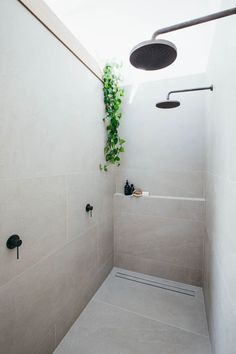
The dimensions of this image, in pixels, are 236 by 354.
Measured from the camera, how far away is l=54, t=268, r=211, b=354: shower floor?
1160 mm

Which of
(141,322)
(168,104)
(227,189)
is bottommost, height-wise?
(141,322)

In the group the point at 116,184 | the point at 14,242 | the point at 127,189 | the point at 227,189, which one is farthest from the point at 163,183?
the point at 14,242

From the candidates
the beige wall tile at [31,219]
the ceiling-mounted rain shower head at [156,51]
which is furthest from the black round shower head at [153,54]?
the beige wall tile at [31,219]

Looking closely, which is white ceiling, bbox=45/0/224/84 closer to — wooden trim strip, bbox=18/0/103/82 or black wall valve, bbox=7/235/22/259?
wooden trim strip, bbox=18/0/103/82

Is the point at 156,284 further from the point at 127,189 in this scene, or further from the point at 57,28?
the point at 57,28

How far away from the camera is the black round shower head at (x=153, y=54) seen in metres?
0.76

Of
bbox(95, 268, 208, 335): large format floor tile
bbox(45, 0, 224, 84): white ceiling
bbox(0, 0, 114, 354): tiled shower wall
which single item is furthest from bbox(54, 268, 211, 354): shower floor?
bbox(45, 0, 224, 84): white ceiling

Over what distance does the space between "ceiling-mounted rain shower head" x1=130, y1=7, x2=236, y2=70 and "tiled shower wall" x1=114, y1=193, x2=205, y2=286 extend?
122 cm

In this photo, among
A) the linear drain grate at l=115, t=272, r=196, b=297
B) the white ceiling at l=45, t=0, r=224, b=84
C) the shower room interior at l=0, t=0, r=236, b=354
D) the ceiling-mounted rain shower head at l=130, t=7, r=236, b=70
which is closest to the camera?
the ceiling-mounted rain shower head at l=130, t=7, r=236, b=70

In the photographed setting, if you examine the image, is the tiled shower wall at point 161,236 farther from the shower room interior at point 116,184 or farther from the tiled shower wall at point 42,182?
the tiled shower wall at point 42,182

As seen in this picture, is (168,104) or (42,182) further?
(168,104)

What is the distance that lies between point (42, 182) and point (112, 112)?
1063 mm

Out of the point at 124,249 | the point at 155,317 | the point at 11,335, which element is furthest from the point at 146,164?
the point at 11,335

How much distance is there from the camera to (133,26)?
1477mm
